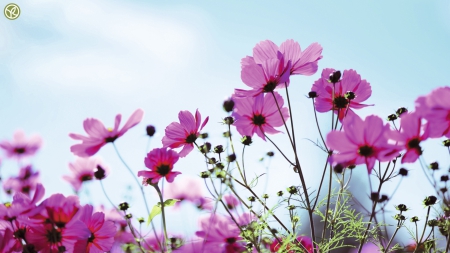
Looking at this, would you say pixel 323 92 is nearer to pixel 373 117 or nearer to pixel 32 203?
pixel 373 117

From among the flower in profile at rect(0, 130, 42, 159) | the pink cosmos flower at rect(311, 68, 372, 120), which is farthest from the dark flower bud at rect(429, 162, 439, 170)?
the flower in profile at rect(0, 130, 42, 159)

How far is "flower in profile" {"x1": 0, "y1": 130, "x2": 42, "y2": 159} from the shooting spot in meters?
1.88

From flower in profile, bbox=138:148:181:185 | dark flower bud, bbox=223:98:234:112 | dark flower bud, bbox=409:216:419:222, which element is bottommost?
dark flower bud, bbox=409:216:419:222

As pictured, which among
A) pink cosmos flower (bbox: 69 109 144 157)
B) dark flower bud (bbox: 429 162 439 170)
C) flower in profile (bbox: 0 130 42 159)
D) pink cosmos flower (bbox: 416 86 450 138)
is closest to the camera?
pink cosmos flower (bbox: 416 86 450 138)

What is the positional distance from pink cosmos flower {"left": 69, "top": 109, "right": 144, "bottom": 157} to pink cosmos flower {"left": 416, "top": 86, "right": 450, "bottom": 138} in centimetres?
34

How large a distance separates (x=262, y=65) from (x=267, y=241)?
0.26m

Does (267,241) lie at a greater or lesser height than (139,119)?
lesser

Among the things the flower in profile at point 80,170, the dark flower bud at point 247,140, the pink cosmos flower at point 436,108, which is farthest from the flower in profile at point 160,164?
the flower in profile at point 80,170

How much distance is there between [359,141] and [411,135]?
0.16 feet

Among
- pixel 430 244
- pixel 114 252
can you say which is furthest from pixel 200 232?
pixel 430 244

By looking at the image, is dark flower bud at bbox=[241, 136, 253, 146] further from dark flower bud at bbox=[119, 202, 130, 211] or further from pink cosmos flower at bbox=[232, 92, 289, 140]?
dark flower bud at bbox=[119, 202, 130, 211]

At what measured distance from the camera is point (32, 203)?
0.53 metres

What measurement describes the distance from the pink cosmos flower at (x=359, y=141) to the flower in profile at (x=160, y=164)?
0.26 metres

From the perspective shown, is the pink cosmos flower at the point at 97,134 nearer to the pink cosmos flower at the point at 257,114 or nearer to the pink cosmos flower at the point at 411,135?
the pink cosmos flower at the point at 257,114
